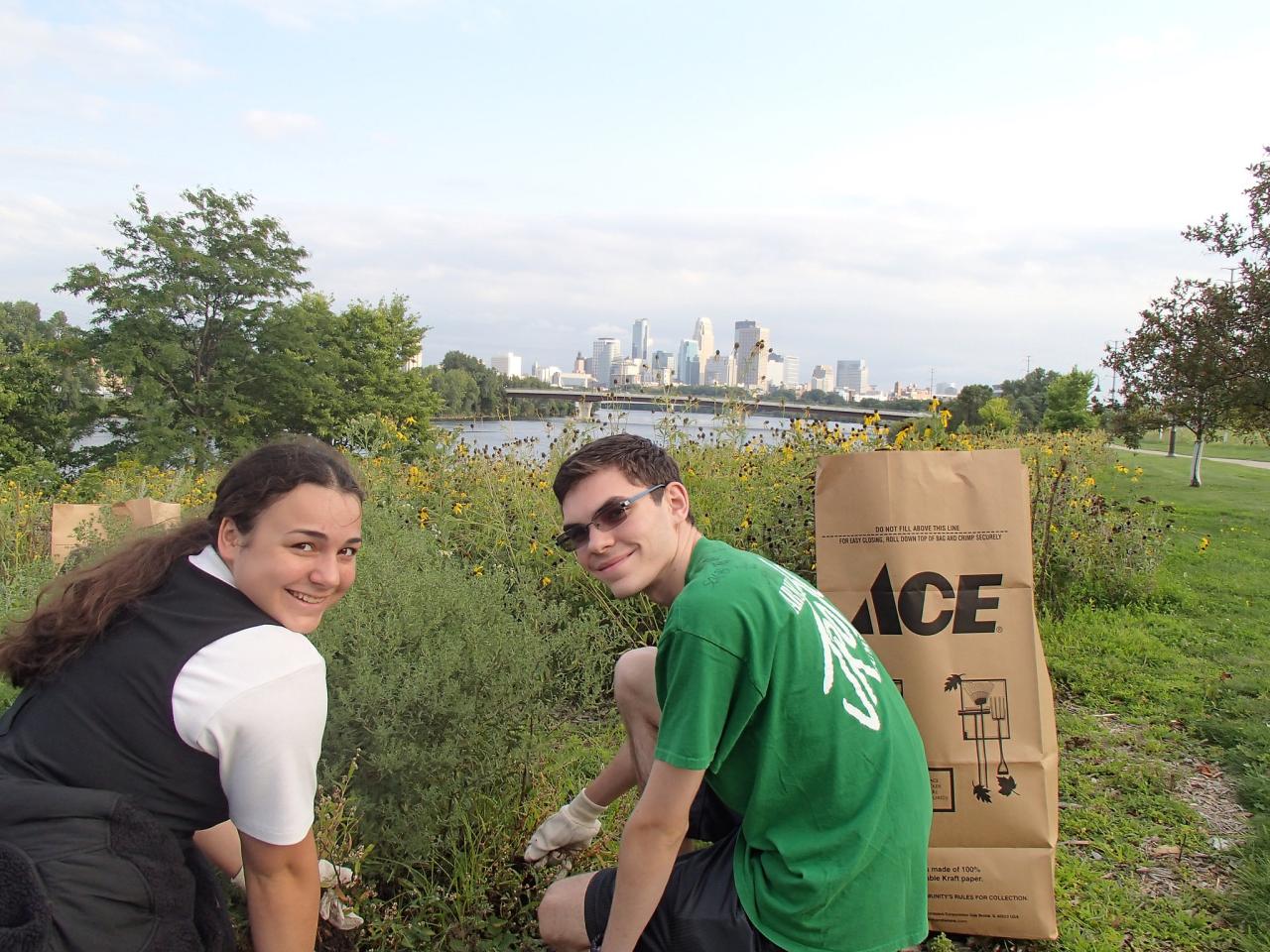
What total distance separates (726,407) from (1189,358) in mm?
7874

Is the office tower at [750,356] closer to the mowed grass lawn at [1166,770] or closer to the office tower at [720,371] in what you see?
the office tower at [720,371]

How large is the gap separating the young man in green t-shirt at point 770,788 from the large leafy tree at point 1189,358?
10.5 m

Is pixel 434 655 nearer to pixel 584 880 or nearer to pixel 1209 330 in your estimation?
pixel 584 880

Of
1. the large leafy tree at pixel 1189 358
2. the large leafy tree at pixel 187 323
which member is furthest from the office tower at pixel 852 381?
the large leafy tree at pixel 187 323

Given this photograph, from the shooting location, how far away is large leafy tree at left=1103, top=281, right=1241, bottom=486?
31.9 feet

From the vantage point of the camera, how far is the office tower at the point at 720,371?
5.04 m

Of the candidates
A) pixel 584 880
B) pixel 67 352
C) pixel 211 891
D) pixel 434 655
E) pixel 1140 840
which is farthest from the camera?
pixel 67 352

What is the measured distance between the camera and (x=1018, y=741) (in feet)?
7.19

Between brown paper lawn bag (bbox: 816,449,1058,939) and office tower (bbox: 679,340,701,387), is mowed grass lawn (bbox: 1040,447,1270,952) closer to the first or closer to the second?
brown paper lawn bag (bbox: 816,449,1058,939)

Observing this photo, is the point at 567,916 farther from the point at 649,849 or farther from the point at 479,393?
the point at 479,393

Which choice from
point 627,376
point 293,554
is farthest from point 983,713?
point 627,376

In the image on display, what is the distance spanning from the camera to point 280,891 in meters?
1.36

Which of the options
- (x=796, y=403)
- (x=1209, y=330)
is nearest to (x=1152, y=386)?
(x=1209, y=330)

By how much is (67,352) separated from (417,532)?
23.1 metres
